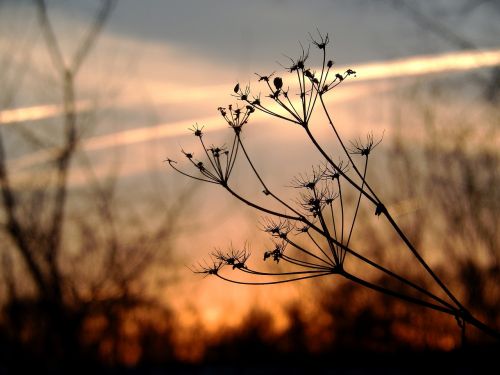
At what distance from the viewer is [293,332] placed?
43406 millimetres

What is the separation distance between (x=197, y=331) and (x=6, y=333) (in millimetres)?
14754

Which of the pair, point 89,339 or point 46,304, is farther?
point 89,339

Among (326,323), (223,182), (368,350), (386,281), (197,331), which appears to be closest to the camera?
(223,182)

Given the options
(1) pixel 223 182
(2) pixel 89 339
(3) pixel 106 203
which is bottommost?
(1) pixel 223 182

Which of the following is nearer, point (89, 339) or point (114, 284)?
point (114, 284)

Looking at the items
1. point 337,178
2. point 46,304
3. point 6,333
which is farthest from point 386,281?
point 337,178

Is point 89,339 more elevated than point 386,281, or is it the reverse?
point 386,281

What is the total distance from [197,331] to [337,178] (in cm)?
3086

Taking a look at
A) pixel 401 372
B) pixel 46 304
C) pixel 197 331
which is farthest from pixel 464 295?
pixel 197 331

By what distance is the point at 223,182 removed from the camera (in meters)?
3.65

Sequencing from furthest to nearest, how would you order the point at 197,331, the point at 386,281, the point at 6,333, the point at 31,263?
the point at 197,331, the point at 386,281, the point at 6,333, the point at 31,263

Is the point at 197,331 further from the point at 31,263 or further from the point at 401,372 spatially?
the point at 31,263

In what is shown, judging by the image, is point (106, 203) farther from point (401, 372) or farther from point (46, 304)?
point (401, 372)

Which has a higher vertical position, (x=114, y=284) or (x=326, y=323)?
(x=326, y=323)
